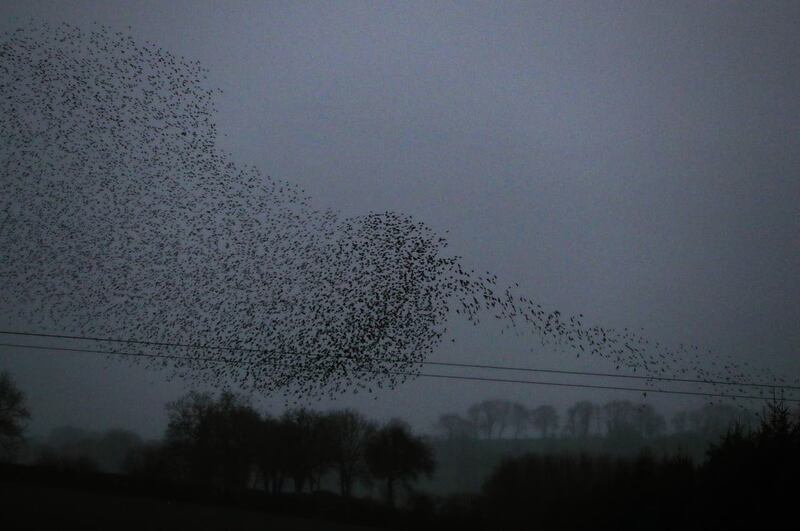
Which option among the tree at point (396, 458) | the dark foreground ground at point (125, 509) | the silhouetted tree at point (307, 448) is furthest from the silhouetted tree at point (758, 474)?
the silhouetted tree at point (307, 448)

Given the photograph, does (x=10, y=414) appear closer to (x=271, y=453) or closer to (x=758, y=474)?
(x=271, y=453)

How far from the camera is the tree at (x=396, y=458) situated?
35.7 m

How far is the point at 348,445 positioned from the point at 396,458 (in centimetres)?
422

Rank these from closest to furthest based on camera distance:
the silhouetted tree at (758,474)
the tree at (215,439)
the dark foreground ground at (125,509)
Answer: the silhouetted tree at (758,474)
the dark foreground ground at (125,509)
the tree at (215,439)

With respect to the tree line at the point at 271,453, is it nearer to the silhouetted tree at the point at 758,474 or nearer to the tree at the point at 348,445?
the tree at the point at 348,445

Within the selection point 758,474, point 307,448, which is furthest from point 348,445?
point 758,474

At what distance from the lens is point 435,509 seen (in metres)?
28.1

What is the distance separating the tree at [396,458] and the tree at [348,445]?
1.21m

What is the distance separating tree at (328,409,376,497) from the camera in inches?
1479

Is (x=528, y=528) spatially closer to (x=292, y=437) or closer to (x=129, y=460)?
(x=292, y=437)

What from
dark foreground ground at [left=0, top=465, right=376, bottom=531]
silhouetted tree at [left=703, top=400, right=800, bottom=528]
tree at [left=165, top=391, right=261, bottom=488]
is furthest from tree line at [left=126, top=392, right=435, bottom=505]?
silhouetted tree at [left=703, top=400, right=800, bottom=528]

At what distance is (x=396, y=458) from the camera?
119 ft

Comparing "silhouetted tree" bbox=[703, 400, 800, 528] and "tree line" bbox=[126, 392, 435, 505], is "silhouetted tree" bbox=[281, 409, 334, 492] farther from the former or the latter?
"silhouetted tree" bbox=[703, 400, 800, 528]

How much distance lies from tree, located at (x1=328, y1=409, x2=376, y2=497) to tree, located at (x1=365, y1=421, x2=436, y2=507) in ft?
3.98
